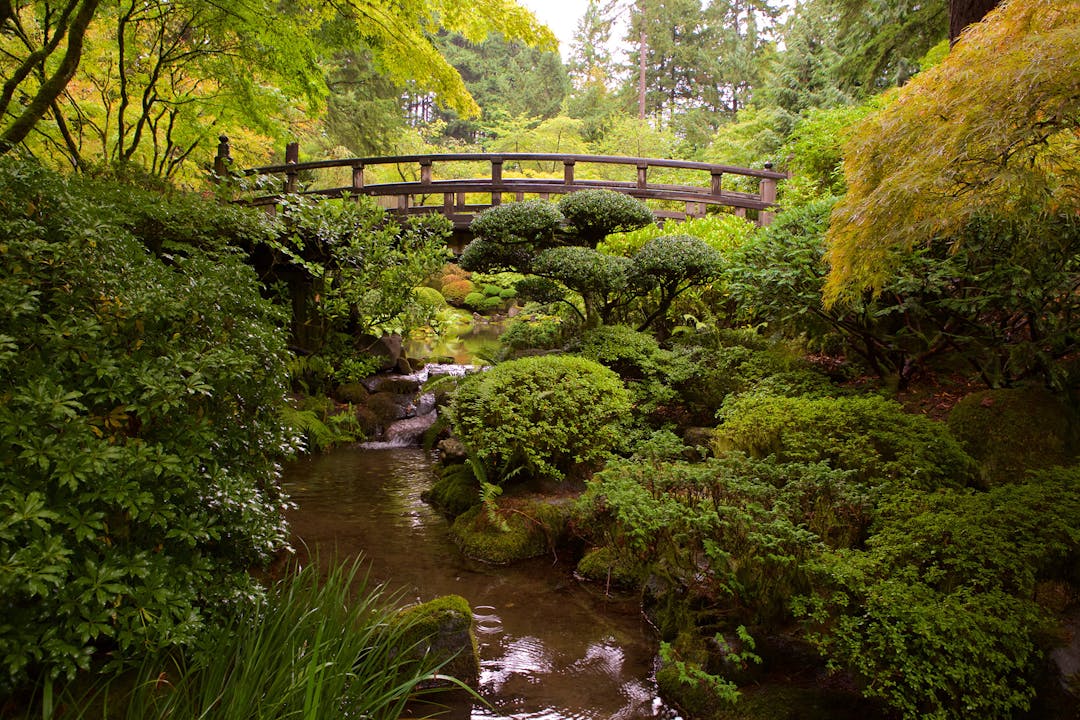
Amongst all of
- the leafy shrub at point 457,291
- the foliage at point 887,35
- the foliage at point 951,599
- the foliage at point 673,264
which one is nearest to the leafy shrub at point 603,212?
the foliage at point 673,264

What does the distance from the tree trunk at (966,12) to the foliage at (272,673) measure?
22.1 feet

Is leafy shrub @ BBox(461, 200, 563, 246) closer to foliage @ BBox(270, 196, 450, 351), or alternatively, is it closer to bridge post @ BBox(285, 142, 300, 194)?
foliage @ BBox(270, 196, 450, 351)

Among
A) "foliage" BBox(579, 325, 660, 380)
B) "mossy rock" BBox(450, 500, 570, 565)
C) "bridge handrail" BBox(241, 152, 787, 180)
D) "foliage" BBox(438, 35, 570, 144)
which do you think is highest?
"foliage" BBox(438, 35, 570, 144)

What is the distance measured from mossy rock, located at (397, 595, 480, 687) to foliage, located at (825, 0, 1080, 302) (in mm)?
3132

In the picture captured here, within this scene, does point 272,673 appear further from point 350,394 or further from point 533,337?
point 350,394

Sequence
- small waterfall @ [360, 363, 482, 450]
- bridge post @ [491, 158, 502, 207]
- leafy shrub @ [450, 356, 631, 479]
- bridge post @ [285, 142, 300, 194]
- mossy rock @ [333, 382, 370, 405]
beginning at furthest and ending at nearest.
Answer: bridge post @ [285, 142, 300, 194] → bridge post @ [491, 158, 502, 207] → mossy rock @ [333, 382, 370, 405] → small waterfall @ [360, 363, 482, 450] → leafy shrub @ [450, 356, 631, 479]

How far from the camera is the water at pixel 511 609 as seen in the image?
9.87 feet

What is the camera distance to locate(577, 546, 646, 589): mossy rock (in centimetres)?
407

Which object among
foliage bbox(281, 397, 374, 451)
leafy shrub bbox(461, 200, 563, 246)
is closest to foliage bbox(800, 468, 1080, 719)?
leafy shrub bbox(461, 200, 563, 246)

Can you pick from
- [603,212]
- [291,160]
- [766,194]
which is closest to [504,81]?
[291,160]

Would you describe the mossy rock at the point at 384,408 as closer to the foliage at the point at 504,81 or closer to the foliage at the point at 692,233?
the foliage at the point at 692,233

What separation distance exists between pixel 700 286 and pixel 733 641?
5.93 meters

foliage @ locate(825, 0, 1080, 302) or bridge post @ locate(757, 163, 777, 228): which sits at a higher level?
bridge post @ locate(757, 163, 777, 228)

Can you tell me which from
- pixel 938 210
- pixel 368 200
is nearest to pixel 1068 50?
pixel 938 210
